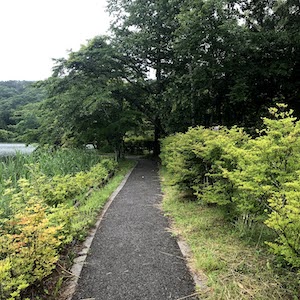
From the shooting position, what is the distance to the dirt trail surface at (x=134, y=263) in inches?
109

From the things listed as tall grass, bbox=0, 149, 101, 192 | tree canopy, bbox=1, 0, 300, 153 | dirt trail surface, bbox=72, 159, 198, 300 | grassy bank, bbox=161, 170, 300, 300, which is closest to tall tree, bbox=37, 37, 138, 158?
tree canopy, bbox=1, 0, 300, 153

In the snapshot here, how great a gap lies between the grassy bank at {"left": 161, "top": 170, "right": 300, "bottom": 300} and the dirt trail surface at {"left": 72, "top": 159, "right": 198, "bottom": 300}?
220 millimetres

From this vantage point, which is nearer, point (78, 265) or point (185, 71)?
point (78, 265)

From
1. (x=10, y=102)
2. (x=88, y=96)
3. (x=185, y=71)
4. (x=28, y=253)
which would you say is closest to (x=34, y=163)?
(x=88, y=96)

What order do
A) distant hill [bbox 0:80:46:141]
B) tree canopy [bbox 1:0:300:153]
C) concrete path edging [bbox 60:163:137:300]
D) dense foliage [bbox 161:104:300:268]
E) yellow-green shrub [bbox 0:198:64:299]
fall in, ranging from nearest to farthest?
1. yellow-green shrub [bbox 0:198:64:299]
2. dense foliage [bbox 161:104:300:268]
3. concrete path edging [bbox 60:163:137:300]
4. tree canopy [bbox 1:0:300:153]
5. distant hill [bbox 0:80:46:141]

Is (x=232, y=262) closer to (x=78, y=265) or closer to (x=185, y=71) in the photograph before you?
(x=78, y=265)

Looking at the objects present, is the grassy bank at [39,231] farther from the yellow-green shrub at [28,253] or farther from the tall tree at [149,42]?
the tall tree at [149,42]

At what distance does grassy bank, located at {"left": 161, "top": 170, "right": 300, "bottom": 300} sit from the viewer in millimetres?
2682

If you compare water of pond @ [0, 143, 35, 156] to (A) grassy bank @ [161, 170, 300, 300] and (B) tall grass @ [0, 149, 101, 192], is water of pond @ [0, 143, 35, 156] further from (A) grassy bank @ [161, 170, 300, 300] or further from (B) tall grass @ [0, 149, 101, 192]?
(A) grassy bank @ [161, 170, 300, 300]

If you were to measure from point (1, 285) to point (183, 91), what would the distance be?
476 inches

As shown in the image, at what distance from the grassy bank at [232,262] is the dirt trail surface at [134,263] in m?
0.22

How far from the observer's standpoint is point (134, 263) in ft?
11.0

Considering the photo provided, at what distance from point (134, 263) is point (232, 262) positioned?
1097 millimetres

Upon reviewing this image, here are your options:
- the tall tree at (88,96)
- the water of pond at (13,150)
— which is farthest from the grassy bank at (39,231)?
the tall tree at (88,96)
